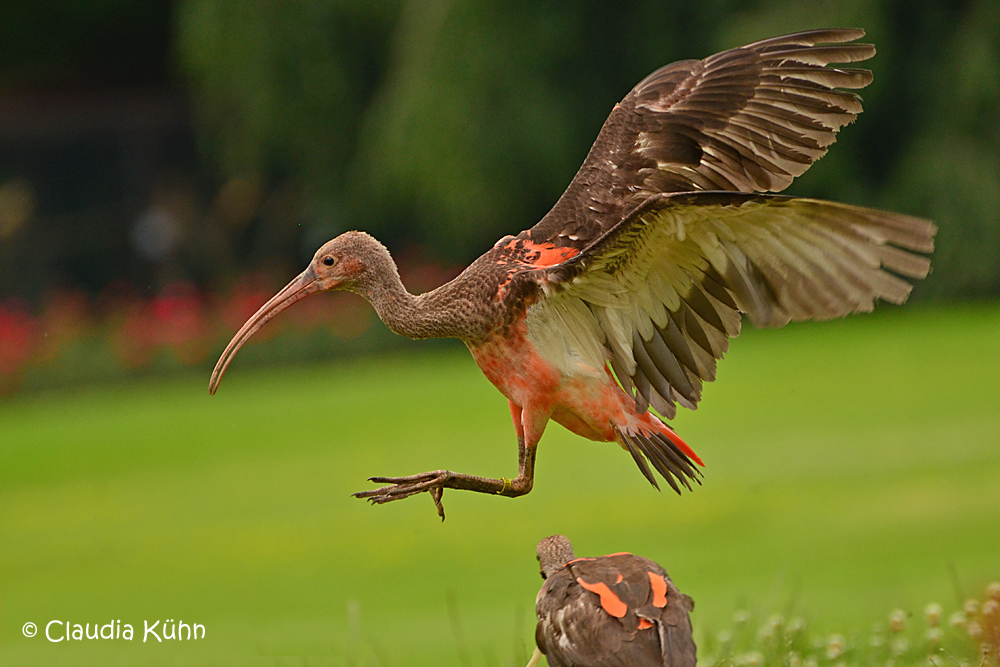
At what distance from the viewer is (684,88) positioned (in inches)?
192

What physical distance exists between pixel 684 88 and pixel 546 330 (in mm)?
1326

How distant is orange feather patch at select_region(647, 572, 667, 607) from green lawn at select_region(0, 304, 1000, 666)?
1362 millimetres

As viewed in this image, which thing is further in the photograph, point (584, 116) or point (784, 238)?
point (584, 116)

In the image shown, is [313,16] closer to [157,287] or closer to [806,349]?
[157,287]

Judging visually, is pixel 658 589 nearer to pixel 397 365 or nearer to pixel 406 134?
pixel 406 134

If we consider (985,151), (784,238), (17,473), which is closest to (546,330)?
(784,238)

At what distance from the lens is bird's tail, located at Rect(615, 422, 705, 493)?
4.11 metres

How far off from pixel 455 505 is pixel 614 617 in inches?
317

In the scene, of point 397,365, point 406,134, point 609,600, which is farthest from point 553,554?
point 397,365

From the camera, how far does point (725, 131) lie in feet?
15.2

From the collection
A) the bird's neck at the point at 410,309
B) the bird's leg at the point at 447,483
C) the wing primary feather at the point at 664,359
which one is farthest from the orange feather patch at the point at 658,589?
the bird's neck at the point at 410,309

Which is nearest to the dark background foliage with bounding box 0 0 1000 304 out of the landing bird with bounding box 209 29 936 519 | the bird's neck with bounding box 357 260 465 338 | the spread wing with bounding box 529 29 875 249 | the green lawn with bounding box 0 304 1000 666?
the green lawn with bounding box 0 304 1000 666

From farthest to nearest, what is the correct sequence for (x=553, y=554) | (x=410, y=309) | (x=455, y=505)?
(x=455, y=505)
(x=553, y=554)
(x=410, y=309)

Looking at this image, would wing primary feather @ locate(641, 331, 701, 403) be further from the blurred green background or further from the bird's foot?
the blurred green background
